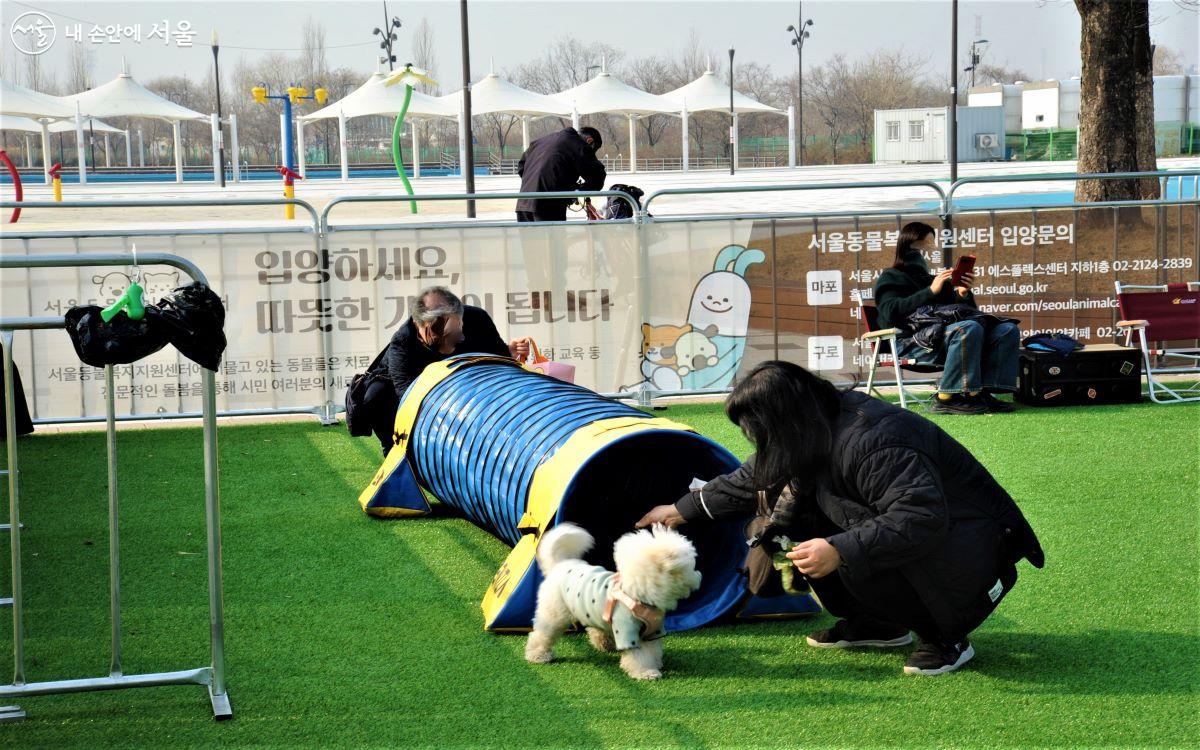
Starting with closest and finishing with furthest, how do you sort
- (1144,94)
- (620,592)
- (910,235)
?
1. (620,592)
2. (910,235)
3. (1144,94)

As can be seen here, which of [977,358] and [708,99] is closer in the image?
[977,358]

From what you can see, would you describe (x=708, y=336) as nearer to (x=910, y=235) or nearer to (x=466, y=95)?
(x=910, y=235)

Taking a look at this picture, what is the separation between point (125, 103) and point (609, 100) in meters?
15.4

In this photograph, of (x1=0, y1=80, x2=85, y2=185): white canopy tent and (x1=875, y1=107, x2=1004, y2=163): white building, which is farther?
(x1=875, y1=107, x2=1004, y2=163): white building

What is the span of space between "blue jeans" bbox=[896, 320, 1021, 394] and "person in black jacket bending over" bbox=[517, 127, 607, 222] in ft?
10.7

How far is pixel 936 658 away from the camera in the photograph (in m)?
4.07

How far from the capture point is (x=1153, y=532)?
18.9 ft

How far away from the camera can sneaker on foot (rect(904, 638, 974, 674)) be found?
406cm

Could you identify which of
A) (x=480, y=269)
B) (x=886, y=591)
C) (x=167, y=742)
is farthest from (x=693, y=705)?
(x=480, y=269)

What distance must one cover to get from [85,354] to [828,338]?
7.19 metres

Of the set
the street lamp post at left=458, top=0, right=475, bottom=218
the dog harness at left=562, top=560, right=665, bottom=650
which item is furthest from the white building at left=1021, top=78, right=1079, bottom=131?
the dog harness at left=562, top=560, right=665, bottom=650

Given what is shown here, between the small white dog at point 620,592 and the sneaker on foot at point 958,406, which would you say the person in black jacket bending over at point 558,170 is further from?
the small white dog at point 620,592

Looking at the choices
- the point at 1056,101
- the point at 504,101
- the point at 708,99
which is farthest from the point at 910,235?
the point at 1056,101

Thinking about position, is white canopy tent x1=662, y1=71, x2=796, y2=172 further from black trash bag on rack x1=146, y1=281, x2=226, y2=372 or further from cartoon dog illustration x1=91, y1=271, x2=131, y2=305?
black trash bag on rack x1=146, y1=281, x2=226, y2=372
